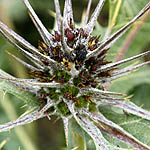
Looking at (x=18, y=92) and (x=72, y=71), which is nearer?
(x=72, y=71)

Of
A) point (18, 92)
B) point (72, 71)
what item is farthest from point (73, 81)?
point (18, 92)

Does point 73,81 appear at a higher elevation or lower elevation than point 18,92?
lower

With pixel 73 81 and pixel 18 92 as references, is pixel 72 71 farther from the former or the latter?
pixel 18 92

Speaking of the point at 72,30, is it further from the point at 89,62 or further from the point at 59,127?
the point at 59,127
